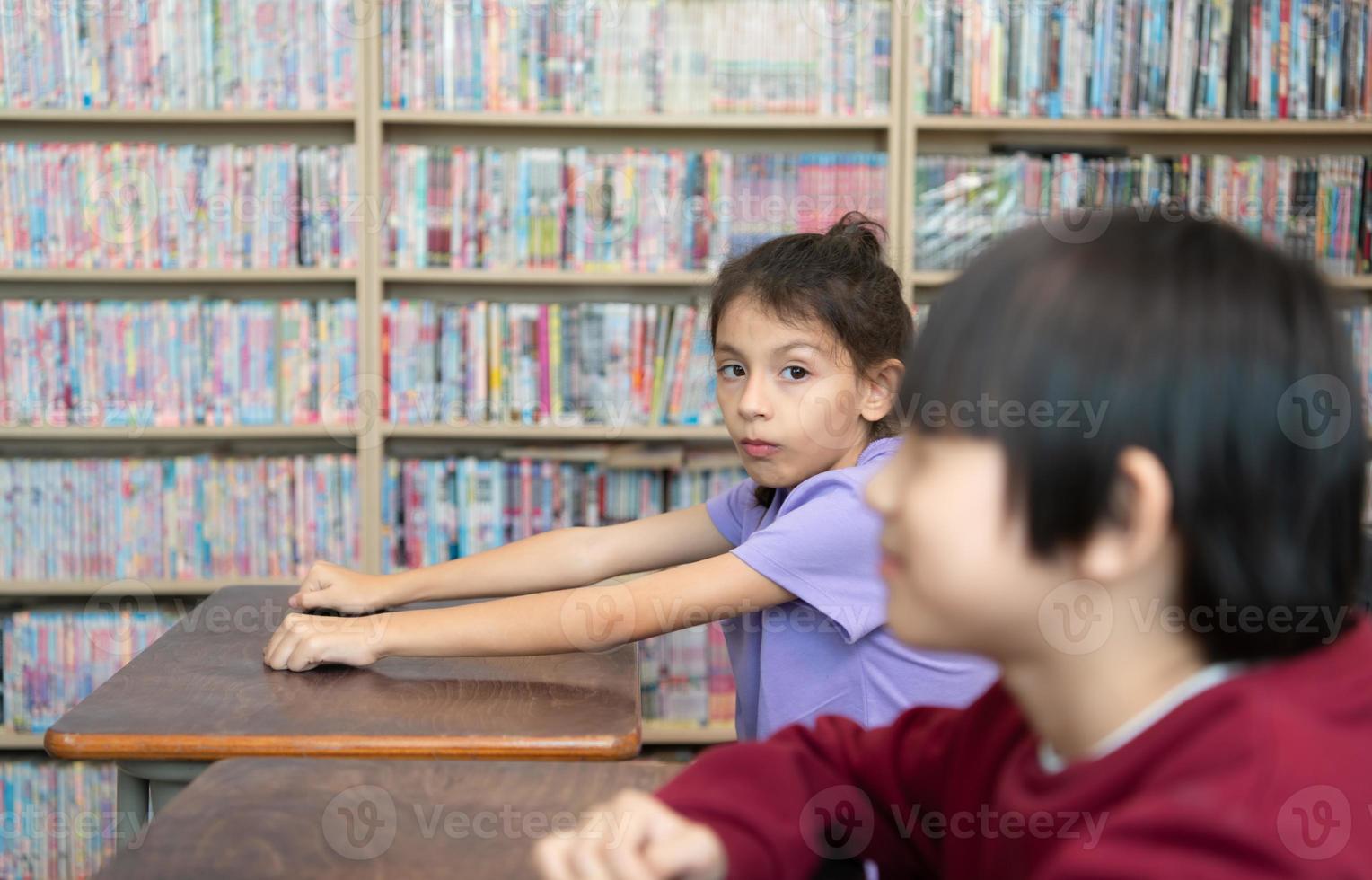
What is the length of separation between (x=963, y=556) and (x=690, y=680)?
233 cm

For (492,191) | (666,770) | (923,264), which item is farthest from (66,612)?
(666,770)

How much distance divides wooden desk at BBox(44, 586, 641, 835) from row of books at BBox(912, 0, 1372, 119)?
1828 millimetres

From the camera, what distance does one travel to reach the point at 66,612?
2707 millimetres

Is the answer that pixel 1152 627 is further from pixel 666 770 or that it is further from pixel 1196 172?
pixel 1196 172

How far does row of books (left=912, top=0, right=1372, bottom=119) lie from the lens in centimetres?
262

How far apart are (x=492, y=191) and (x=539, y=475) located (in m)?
0.63

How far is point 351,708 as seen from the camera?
41.0 inches

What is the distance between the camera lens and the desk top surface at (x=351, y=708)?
3.16ft
